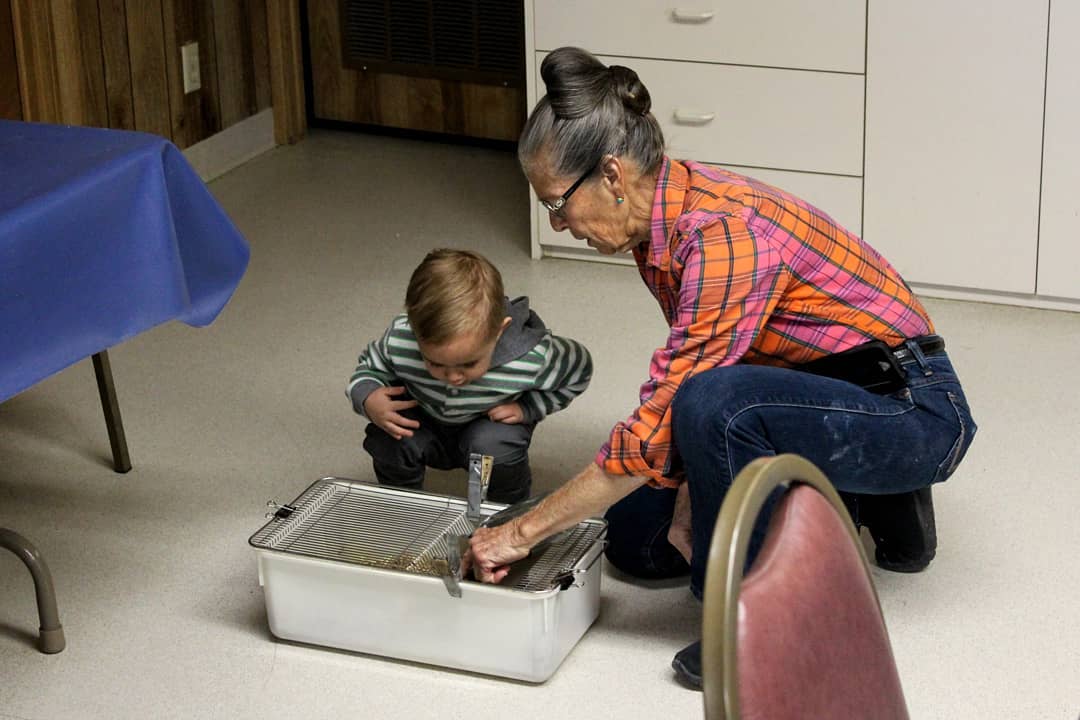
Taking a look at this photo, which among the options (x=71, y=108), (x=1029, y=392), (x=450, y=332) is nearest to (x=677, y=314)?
(x=450, y=332)

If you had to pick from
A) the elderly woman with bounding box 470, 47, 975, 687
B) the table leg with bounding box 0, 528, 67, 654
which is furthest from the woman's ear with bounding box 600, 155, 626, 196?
the table leg with bounding box 0, 528, 67, 654

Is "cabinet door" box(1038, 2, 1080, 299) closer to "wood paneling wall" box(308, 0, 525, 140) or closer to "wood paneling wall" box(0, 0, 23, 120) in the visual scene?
"wood paneling wall" box(308, 0, 525, 140)

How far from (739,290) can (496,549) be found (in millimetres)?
419

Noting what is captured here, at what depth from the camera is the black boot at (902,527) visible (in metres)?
2.05

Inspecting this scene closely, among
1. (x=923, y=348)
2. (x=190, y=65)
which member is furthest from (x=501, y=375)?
(x=190, y=65)

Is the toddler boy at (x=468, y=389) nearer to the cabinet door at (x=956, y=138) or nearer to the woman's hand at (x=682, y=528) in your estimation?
the woman's hand at (x=682, y=528)

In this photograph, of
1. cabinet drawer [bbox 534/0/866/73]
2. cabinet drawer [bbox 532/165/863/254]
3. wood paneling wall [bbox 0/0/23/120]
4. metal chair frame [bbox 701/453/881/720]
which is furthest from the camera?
wood paneling wall [bbox 0/0/23/120]

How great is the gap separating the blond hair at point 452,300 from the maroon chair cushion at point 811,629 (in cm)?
96

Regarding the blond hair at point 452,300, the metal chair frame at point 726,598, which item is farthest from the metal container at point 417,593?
the metal chair frame at point 726,598

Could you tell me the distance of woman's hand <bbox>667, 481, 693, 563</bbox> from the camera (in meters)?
1.96

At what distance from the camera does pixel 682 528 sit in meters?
1.97

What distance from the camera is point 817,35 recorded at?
296 centimetres

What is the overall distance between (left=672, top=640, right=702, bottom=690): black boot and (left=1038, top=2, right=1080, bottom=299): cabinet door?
1396mm

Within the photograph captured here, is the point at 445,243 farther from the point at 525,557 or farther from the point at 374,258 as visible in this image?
the point at 525,557
